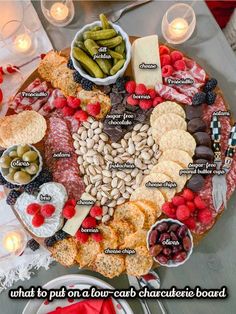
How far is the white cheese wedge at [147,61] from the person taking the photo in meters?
1.45

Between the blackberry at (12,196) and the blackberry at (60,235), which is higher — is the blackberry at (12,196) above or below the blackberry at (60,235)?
above

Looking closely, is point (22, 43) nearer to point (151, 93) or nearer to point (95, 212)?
point (151, 93)

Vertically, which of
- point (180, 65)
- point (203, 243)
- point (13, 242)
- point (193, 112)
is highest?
point (180, 65)

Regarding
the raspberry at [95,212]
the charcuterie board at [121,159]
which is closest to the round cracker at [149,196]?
the charcuterie board at [121,159]

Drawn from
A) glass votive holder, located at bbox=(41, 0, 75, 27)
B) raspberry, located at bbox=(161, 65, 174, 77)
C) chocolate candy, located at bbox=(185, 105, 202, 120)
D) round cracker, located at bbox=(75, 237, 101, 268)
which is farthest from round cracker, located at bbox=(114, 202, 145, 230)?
glass votive holder, located at bbox=(41, 0, 75, 27)

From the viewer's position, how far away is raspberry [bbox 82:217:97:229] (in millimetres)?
1357

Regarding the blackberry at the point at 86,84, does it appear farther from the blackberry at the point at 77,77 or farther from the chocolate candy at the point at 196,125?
the chocolate candy at the point at 196,125

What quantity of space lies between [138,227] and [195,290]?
288 millimetres

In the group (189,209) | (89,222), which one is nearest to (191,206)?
(189,209)

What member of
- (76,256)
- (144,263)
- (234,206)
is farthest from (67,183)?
(234,206)

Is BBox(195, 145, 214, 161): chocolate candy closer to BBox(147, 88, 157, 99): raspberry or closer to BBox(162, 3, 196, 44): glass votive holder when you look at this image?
BBox(147, 88, 157, 99): raspberry

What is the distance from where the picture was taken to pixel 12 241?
1413 mm

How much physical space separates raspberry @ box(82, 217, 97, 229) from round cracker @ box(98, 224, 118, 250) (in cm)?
2

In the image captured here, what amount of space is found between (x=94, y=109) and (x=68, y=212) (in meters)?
0.34
